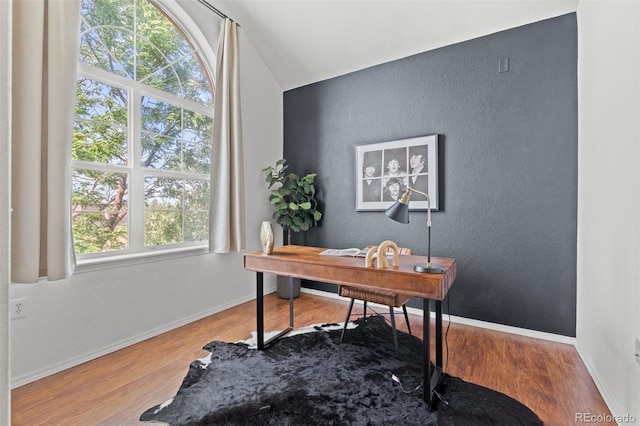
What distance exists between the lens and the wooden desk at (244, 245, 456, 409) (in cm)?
157

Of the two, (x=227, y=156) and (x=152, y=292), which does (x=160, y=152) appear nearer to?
(x=227, y=156)

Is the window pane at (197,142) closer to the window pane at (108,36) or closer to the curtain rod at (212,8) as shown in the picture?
the window pane at (108,36)

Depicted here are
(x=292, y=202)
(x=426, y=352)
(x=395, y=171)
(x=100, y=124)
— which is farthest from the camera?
(x=292, y=202)

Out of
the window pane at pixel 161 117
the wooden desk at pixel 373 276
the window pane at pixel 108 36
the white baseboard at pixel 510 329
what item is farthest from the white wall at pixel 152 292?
the white baseboard at pixel 510 329

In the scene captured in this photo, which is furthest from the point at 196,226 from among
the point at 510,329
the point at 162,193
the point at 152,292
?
the point at 510,329

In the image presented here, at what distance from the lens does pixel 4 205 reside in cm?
80

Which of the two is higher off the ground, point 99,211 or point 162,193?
point 162,193

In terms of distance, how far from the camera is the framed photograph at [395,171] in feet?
9.95

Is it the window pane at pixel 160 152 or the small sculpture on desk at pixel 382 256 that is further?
the window pane at pixel 160 152

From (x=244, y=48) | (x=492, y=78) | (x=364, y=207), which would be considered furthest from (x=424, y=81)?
(x=244, y=48)

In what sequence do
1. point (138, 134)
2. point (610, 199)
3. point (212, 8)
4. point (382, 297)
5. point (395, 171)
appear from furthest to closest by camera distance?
point (395, 171) < point (212, 8) < point (138, 134) < point (382, 297) < point (610, 199)

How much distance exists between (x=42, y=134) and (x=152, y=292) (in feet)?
4.71

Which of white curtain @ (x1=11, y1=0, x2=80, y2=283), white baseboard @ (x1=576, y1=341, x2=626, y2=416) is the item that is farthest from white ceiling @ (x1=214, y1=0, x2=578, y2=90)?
white baseboard @ (x1=576, y1=341, x2=626, y2=416)

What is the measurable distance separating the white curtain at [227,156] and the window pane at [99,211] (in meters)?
0.79
